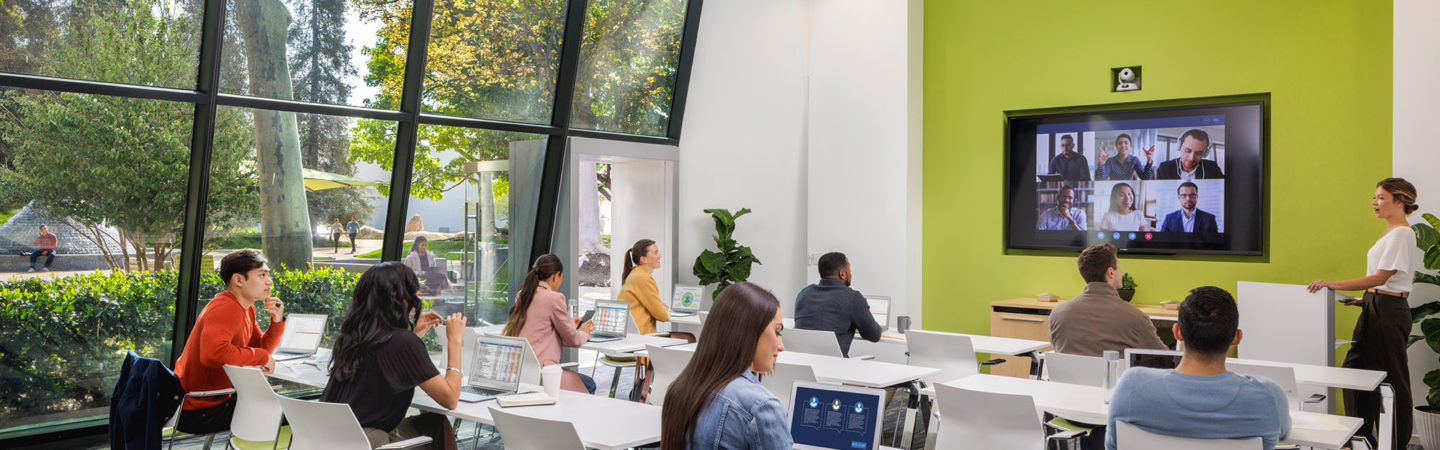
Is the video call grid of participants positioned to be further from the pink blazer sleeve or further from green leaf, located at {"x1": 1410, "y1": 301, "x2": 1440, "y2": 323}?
the pink blazer sleeve

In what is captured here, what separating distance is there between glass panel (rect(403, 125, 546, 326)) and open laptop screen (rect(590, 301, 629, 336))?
2.32m

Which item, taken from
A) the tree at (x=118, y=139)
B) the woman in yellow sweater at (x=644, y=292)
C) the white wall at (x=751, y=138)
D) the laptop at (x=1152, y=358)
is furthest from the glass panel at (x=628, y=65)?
the laptop at (x=1152, y=358)

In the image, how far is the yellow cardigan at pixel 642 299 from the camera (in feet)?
23.3

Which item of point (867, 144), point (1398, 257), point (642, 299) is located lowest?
point (642, 299)

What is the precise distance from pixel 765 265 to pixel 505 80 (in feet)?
9.53

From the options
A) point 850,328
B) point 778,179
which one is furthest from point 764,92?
point 850,328

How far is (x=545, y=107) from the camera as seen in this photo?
8758mm

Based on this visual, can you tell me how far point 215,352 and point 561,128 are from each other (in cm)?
441

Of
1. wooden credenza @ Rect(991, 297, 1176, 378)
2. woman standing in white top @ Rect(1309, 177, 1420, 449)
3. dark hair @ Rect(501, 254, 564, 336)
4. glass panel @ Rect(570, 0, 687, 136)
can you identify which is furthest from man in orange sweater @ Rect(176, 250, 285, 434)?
woman standing in white top @ Rect(1309, 177, 1420, 449)

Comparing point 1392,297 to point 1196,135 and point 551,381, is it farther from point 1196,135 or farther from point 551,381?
point 551,381

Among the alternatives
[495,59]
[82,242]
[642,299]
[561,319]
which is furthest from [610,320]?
[82,242]

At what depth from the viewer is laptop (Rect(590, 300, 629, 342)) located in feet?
21.2

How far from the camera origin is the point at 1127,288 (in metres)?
7.68

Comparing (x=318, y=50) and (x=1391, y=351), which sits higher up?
(x=318, y=50)
